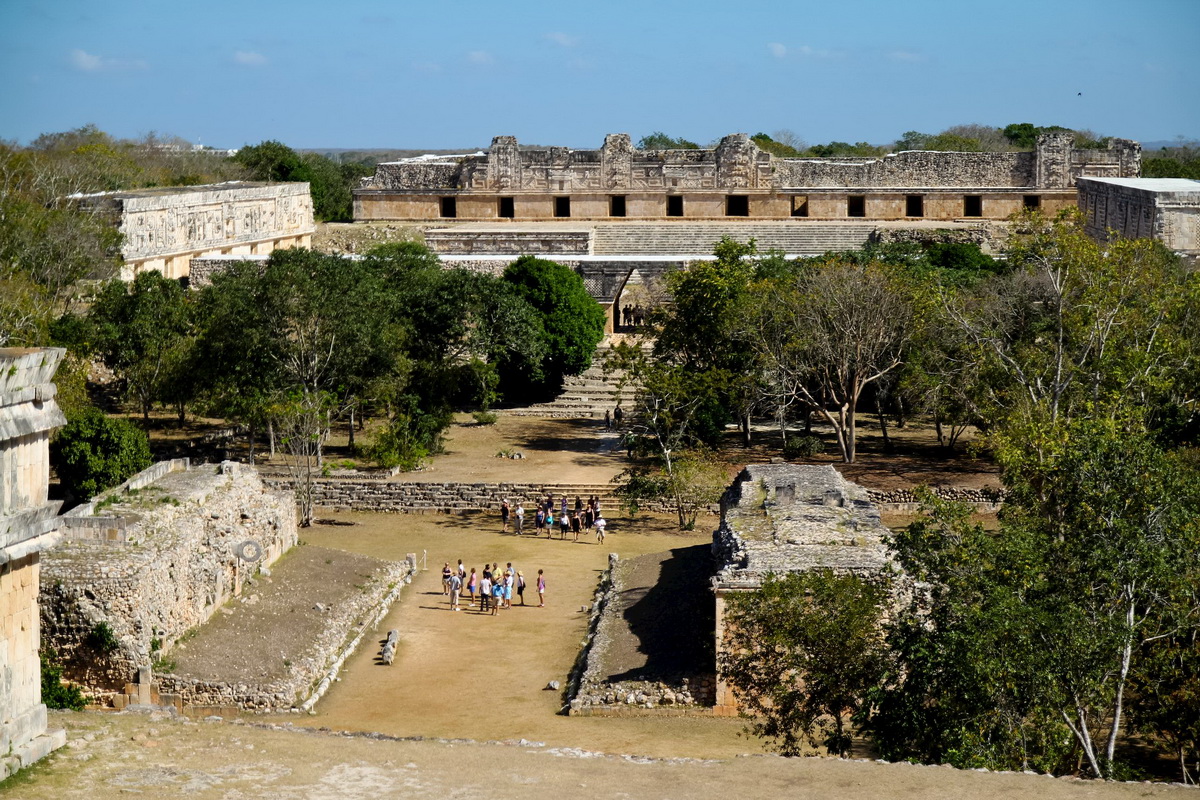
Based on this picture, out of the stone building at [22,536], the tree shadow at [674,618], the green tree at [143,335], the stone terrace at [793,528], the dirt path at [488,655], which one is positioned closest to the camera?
the stone building at [22,536]

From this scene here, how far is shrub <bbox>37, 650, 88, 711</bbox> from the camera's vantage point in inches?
608

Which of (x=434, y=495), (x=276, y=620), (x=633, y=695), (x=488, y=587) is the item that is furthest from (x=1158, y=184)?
(x=276, y=620)

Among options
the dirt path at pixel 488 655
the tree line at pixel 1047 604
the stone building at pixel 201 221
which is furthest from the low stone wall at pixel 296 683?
the stone building at pixel 201 221

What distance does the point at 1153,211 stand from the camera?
3428cm

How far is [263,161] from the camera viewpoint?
196 feet

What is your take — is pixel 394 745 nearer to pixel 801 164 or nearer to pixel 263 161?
pixel 801 164

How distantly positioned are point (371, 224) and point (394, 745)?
35024 mm

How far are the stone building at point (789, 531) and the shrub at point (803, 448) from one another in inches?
228

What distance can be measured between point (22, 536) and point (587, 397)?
2349 cm

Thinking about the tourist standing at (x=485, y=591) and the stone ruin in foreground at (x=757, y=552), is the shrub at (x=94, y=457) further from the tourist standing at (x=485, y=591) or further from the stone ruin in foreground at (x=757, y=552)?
the stone ruin in foreground at (x=757, y=552)

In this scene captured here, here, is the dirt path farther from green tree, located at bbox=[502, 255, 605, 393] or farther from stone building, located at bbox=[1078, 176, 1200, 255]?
stone building, located at bbox=[1078, 176, 1200, 255]

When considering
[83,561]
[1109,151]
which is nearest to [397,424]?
[83,561]

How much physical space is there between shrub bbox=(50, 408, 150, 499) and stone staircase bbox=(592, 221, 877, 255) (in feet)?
60.9

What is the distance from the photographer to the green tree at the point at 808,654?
13.4 metres
